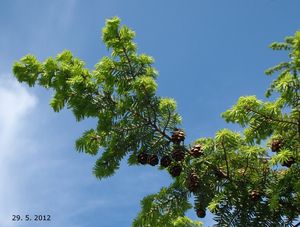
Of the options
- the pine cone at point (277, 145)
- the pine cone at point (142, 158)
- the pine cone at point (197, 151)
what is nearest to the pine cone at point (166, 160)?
the pine cone at point (142, 158)

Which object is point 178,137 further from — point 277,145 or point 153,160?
point 277,145

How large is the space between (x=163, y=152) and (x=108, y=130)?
0.83 metres

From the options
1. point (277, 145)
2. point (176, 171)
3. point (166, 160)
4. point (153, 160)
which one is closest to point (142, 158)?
point (153, 160)

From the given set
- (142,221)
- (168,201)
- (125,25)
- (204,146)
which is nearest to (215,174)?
(204,146)

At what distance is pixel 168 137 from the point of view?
6109 millimetres

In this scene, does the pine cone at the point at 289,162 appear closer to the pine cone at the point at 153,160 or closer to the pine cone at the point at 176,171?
the pine cone at the point at 176,171

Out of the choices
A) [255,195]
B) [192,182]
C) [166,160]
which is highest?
[166,160]

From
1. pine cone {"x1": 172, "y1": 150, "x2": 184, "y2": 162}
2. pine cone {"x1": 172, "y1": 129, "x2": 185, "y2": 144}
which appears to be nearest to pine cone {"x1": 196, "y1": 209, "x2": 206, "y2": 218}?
pine cone {"x1": 172, "y1": 150, "x2": 184, "y2": 162}

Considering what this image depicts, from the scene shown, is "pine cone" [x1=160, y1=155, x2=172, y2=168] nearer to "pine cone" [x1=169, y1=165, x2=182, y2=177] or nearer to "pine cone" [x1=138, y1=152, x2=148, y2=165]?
"pine cone" [x1=169, y1=165, x2=182, y2=177]

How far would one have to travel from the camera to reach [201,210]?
6.03 m

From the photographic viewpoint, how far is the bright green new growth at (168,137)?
5617mm

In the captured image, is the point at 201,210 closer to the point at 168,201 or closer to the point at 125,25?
the point at 168,201

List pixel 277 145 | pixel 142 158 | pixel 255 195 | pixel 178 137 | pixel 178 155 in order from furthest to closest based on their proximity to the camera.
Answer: pixel 142 158, pixel 178 137, pixel 178 155, pixel 277 145, pixel 255 195

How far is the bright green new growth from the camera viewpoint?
562cm
